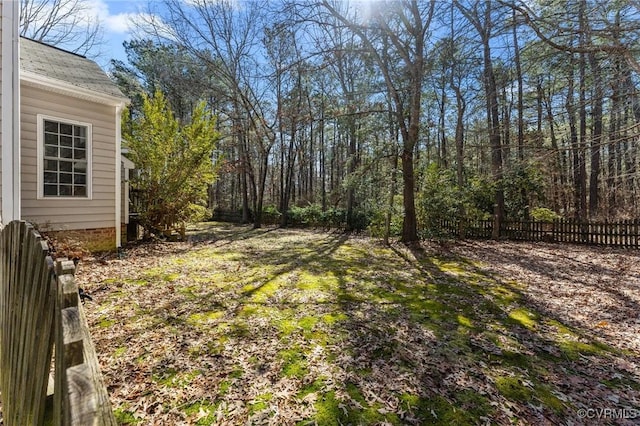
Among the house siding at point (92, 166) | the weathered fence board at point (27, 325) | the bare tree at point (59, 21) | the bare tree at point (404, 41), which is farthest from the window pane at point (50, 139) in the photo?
the bare tree at point (59, 21)

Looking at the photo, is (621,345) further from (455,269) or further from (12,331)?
(12,331)

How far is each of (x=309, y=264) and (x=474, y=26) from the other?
5.44 meters

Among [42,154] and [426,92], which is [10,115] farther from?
[426,92]

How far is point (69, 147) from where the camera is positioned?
630 cm

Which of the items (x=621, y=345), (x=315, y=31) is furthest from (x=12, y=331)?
(x=315, y=31)

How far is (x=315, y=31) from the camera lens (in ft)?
29.3

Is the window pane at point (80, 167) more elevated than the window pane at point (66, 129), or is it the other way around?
the window pane at point (66, 129)

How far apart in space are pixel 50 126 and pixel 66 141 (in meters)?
0.36

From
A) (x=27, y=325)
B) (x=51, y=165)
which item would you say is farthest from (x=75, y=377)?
(x=51, y=165)

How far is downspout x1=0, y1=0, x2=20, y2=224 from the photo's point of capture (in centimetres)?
364

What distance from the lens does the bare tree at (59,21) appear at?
12.8 meters

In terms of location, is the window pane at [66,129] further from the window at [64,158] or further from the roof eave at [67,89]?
the roof eave at [67,89]

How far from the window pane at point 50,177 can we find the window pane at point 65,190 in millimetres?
174

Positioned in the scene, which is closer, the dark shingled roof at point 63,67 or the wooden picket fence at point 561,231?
the dark shingled roof at point 63,67
